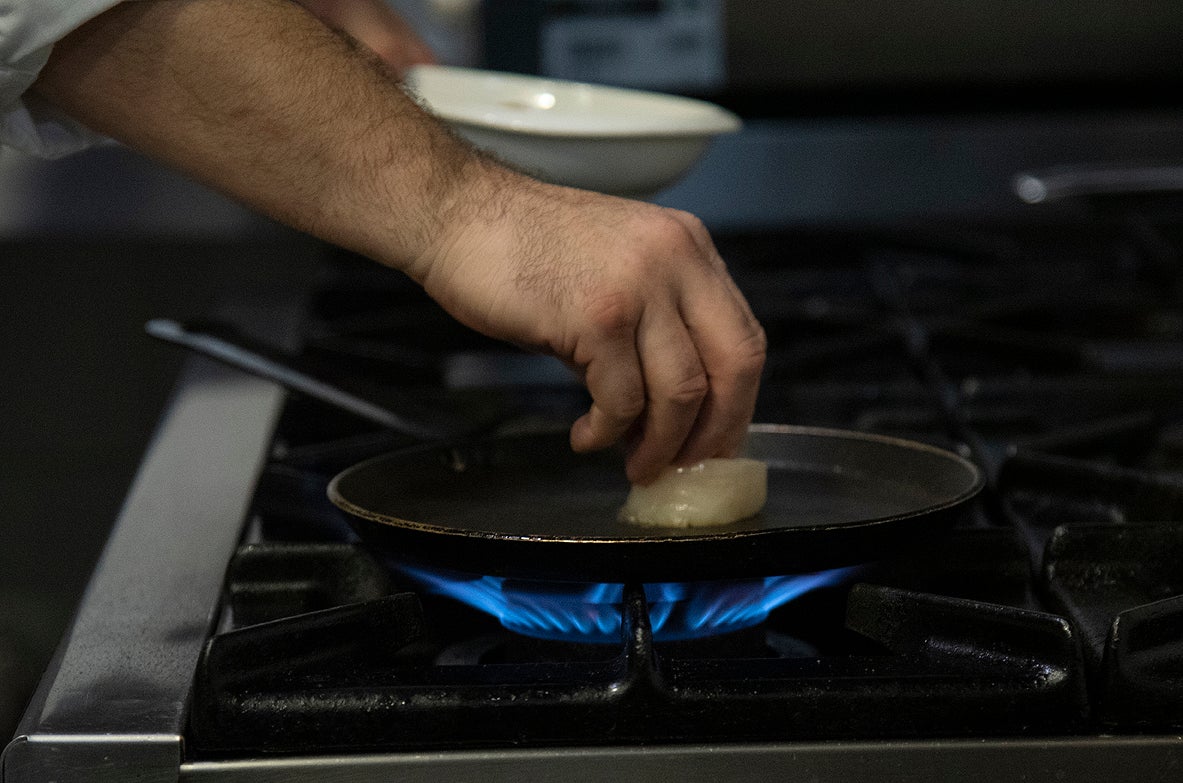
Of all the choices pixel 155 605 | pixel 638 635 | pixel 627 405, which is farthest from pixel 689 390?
pixel 155 605

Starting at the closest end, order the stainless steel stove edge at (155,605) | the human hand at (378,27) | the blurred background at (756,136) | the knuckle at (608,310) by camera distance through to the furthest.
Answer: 1. the stainless steel stove edge at (155,605)
2. the knuckle at (608,310)
3. the human hand at (378,27)
4. the blurred background at (756,136)

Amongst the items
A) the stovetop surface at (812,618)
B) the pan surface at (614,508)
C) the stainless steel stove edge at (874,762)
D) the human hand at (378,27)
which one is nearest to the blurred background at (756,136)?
the human hand at (378,27)

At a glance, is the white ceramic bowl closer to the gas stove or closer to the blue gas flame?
the gas stove

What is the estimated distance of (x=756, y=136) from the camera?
4.29 feet

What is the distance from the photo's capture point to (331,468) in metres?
0.76

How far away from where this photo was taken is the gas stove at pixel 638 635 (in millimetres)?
494

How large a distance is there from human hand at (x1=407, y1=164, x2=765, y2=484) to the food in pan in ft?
0.08

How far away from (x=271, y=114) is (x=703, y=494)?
0.26 metres

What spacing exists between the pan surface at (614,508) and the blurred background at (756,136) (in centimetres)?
59

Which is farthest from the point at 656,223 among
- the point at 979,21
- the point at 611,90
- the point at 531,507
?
the point at 979,21

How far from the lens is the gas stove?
19.5 inches

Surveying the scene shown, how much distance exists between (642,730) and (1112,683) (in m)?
0.17

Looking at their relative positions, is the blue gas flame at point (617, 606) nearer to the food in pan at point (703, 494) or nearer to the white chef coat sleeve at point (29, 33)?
the food in pan at point (703, 494)

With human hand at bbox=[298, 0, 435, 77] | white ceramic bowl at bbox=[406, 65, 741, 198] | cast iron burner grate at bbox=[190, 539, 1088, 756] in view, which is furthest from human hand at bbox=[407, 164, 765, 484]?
human hand at bbox=[298, 0, 435, 77]
